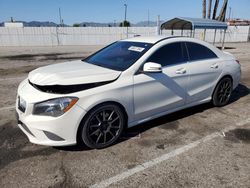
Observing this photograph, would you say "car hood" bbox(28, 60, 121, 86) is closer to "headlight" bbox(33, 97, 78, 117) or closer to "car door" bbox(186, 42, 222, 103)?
"headlight" bbox(33, 97, 78, 117)

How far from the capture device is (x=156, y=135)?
3852mm

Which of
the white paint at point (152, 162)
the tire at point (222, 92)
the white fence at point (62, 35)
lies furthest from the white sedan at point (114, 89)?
the white fence at point (62, 35)

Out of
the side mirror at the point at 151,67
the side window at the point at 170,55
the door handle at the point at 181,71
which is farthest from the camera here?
the door handle at the point at 181,71

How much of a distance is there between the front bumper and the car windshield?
1.04 m

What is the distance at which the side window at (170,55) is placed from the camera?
382cm

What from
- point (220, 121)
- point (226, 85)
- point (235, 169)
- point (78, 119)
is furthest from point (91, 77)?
point (226, 85)

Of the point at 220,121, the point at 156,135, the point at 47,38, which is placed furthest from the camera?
the point at 47,38

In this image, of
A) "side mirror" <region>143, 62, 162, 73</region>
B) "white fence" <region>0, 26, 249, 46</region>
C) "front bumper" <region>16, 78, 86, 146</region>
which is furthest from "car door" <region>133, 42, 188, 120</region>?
"white fence" <region>0, 26, 249, 46</region>

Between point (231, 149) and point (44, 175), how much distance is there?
104 inches

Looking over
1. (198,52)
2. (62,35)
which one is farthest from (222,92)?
(62,35)

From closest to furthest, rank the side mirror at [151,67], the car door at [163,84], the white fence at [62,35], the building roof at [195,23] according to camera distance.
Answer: the side mirror at [151,67] < the car door at [163,84] < the building roof at [195,23] < the white fence at [62,35]

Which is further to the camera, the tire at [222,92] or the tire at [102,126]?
the tire at [222,92]

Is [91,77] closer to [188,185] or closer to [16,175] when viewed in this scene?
[16,175]

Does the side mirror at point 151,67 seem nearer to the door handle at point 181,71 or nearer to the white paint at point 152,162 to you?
the door handle at point 181,71
